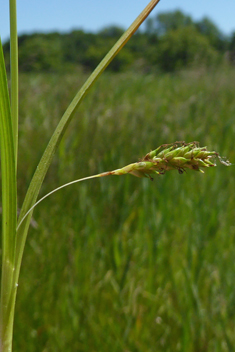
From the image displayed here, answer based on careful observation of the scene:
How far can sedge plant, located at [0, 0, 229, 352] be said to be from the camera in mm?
198

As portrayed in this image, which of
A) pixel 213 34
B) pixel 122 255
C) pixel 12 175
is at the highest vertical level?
pixel 213 34

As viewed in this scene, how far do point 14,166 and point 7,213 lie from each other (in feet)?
0.10

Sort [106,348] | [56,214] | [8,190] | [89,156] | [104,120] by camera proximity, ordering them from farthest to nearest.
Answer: [104,120], [89,156], [56,214], [106,348], [8,190]

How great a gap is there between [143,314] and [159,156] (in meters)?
0.92

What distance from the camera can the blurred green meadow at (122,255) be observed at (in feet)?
3.12

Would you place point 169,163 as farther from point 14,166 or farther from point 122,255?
point 122,255

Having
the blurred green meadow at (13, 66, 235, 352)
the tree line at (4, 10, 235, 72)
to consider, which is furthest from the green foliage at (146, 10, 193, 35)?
the blurred green meadow at (13, 66, 235, 352)

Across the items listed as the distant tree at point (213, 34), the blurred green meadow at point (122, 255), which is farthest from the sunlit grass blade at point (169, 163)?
the distant tree at point (213, 34)

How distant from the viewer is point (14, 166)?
20 cm

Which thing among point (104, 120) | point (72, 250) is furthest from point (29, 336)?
point (104, 120)

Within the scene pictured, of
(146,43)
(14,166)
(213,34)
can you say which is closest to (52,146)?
(14,166)

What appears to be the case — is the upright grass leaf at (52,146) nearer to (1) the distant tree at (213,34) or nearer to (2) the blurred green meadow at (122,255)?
(2) the blurred green meadow at (122,255)

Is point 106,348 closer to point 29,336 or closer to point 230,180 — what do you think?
point 29,336

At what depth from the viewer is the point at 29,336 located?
3.09 feet
